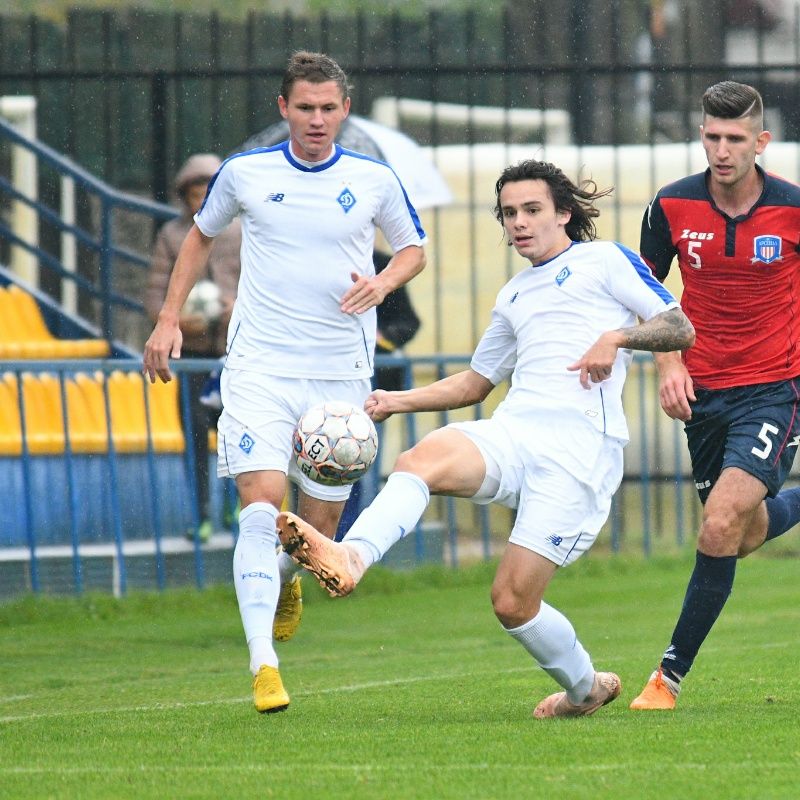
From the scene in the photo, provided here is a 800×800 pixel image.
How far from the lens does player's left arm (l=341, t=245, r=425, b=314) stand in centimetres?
741

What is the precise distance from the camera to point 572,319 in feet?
21.9

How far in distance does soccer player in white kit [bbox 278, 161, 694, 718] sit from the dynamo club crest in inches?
22.2

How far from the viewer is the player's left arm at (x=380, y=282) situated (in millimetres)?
7414

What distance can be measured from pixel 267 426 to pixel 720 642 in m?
3.45

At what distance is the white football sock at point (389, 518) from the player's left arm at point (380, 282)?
1.26 m

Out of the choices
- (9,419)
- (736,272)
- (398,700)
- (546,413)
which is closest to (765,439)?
(736,272)

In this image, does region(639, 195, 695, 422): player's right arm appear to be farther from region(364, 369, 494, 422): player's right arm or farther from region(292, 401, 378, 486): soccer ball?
region(292, 401, 378, 486): soccer ball

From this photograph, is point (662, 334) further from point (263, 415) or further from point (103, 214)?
point (103, 214)

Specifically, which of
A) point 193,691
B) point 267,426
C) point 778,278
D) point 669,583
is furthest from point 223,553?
point 778,278

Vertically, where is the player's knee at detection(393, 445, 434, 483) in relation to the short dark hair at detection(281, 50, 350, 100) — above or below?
below

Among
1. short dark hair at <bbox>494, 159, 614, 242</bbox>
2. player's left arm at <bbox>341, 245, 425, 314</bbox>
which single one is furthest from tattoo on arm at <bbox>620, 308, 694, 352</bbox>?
player's left arm at <bbox>341, 245, 425, 314</bbox>

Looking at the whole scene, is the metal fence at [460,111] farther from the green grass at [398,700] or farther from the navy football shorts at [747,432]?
the navy football shorts at [747,432]

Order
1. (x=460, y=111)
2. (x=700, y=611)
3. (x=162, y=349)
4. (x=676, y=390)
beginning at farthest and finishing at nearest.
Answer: (x=460, y=111) → (x=162, y=349) → (x=700, y=611) → (x=676, y=390)

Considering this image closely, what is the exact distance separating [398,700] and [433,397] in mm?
1338
